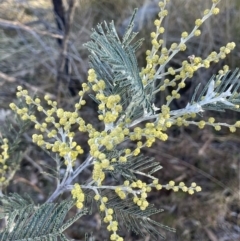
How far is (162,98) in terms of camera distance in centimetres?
193

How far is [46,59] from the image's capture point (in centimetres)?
207

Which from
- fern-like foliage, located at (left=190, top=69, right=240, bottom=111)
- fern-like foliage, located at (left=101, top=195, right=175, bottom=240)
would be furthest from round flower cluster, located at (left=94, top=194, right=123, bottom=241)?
fern-like foliage, located at (left=190, top=69, right=240, bottom=111)

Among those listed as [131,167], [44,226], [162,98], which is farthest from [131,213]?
[162,98]

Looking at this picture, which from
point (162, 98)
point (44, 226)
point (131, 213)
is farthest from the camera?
point (162, 98)

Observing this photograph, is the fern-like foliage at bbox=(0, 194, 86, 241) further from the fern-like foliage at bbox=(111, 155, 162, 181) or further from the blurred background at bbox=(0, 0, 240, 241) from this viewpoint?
the blurred background at bbox=(0, 0, 240, 241)

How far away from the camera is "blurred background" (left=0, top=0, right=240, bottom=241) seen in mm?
1608

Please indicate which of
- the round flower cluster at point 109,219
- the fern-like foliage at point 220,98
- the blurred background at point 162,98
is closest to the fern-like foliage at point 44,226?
the round flower cluster at point 109,219

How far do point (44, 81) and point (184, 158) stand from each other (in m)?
0.80

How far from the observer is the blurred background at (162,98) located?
161 cm

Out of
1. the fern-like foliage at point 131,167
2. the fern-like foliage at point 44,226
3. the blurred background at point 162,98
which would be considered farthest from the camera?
the blurred background at point 162,98

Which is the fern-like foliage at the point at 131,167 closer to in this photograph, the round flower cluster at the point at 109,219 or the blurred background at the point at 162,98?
the round flower cluster at the point at 109,219

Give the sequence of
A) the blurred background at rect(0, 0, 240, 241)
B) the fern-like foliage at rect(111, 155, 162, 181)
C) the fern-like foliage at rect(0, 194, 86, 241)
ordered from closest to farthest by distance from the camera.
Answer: the fern-like foliage at rect(0, 194, 86, 241), the fern-like foliage at rect(111, 155, 162, 181), the blurred background at rect(0, 0, 240, 241)

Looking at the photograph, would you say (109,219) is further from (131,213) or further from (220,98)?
(220,98)

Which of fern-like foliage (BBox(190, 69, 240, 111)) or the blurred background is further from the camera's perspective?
the blurred background
